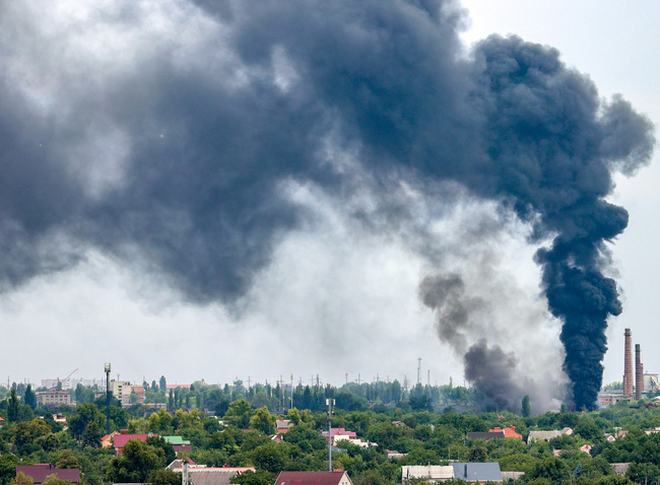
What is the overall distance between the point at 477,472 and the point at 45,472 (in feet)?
114

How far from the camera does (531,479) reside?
301ft

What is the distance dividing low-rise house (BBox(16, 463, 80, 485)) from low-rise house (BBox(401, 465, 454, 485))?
84.7 feet

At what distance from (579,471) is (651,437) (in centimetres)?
1921

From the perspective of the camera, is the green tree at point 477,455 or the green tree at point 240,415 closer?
the green tree at point 477,455

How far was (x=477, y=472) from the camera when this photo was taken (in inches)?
3851

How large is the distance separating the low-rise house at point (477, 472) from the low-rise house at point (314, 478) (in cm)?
1803

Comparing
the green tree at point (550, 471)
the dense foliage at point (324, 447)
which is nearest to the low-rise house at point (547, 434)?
the dense foliage at point (324, 447)

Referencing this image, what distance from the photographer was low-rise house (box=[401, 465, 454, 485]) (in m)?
95.0

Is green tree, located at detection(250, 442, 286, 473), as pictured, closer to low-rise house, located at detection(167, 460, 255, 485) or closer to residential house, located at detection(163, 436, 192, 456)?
low-rise house, located at detection(167, 460, 255, 485)

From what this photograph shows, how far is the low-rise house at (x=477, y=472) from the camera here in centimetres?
9625

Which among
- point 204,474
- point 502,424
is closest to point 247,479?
point 204,474

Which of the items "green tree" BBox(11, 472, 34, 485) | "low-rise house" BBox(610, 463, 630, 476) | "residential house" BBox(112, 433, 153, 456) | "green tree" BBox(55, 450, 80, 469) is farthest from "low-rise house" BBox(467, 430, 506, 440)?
"green tree" BBox(11, 472, 34, 485)

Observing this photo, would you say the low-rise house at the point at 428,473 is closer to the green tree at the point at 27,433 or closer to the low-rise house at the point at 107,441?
the low-rise house at the point at 107,441

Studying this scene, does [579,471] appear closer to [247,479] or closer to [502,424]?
[247,479]
